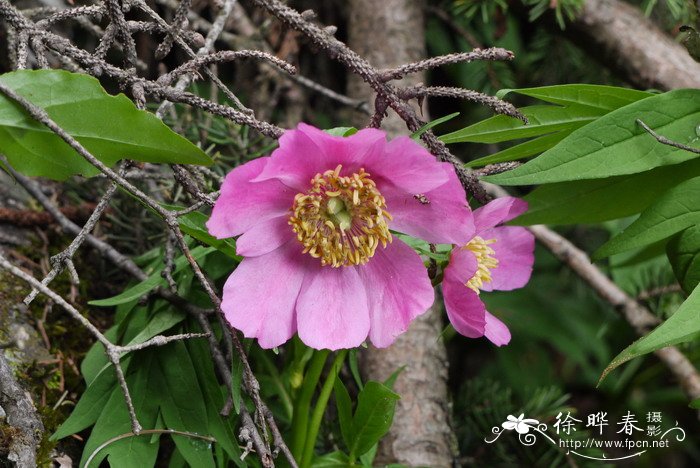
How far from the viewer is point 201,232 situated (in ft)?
2.26

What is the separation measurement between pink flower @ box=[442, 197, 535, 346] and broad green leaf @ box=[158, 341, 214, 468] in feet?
0.94

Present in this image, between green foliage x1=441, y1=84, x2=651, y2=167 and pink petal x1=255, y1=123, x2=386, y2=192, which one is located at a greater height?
green foliage x1=441, y1=84, x2=651, y2=167

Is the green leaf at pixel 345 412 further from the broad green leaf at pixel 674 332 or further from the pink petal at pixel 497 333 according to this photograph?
the broad green leaf at pixel 674 332

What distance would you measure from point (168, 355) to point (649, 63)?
0.94m

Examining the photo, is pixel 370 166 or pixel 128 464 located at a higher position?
pixel 370 166

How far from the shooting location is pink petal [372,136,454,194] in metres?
0.62

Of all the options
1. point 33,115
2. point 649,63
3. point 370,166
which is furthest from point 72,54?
point 649,63

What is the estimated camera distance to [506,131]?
758 millimetres

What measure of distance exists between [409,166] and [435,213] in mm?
62

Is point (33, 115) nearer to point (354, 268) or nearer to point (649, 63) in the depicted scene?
point (354, 268)

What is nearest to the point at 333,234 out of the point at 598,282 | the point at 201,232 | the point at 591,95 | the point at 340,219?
the point at 340,219

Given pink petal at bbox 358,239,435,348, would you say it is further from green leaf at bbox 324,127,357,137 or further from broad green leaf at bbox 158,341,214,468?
broad green leaf at bbox 158,341,214,468

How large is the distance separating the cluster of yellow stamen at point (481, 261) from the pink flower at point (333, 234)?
0.32 ft

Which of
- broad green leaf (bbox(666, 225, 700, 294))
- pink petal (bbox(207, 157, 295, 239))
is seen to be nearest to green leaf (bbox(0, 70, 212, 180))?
pink petal (bbox(207, 157, 295, 239))
